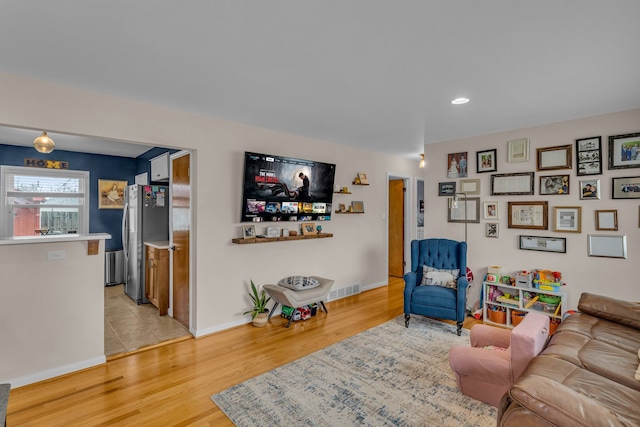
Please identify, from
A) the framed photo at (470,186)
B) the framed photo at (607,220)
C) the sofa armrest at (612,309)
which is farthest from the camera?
the framed photo at (470,186)

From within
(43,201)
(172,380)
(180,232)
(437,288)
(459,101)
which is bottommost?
(172,380)

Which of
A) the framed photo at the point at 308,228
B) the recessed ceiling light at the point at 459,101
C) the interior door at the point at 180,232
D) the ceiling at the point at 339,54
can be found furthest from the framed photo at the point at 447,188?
the interior door at the point at 180,232

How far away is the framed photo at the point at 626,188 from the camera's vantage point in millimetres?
3119

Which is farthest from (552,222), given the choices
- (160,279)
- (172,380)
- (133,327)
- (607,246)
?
(133,327)

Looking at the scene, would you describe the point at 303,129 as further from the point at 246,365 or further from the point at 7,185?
the point at 7,185

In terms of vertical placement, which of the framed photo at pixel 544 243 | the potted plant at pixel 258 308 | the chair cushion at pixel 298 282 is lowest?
the potted plant at pixel 258 308

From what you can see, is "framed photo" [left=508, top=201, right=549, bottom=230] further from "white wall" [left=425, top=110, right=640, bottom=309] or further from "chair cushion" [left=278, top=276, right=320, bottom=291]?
"chair cushion" [left=278, top=276, right=320, bottom=291]

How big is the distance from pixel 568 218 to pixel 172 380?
4.28 m

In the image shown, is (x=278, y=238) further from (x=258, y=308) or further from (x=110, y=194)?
(x=110, y=194)

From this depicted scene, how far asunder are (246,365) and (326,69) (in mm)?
2551

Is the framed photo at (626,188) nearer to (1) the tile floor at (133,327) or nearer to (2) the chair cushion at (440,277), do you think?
(2) the chair cushion at (440,277)

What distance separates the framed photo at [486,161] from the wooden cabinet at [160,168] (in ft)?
13.6

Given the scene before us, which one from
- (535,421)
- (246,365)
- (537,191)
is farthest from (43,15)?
(537,191)

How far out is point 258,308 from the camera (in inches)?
148
